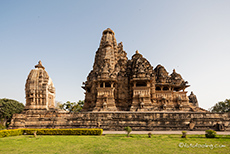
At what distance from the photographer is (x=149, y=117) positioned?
17.0 metres

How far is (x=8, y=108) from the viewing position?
39.6 meters

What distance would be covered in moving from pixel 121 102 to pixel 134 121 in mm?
10106

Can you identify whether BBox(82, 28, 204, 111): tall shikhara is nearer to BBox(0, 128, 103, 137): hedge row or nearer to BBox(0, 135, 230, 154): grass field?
BBox(0, 128, 103, 137): hedge row

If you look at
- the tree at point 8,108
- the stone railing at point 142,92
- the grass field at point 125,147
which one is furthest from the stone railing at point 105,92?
the tree at point 8,108

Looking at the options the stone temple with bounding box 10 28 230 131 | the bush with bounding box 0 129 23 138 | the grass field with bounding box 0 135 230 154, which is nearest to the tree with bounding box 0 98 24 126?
the stone temple with bounding box 10 28 230 131

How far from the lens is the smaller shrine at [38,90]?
71.2ft

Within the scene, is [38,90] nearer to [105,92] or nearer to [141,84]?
[105,92]

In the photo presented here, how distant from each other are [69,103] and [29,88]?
27.4 metres

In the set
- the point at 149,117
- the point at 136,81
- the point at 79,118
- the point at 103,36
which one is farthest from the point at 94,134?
the point at 103,36

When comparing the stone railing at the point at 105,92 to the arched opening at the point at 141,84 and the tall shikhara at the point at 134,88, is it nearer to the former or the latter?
the tall shikhara at the point at 134,88

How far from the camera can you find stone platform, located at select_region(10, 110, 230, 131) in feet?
52.4

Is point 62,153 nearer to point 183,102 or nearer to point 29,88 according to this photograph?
point 29,88

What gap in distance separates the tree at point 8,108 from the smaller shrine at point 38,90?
22.2 meters

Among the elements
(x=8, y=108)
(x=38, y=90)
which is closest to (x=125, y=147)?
(x=38, y=90)
